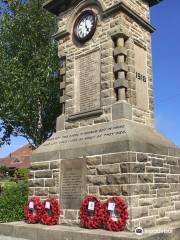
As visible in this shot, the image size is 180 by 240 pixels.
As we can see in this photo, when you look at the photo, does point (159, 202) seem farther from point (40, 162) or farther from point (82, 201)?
point (40, 162)

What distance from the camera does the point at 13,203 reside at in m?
13.0

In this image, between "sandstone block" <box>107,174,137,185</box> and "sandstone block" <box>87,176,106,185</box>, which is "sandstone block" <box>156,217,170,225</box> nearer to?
"sandstone block" <box>107,174,137,185</box>

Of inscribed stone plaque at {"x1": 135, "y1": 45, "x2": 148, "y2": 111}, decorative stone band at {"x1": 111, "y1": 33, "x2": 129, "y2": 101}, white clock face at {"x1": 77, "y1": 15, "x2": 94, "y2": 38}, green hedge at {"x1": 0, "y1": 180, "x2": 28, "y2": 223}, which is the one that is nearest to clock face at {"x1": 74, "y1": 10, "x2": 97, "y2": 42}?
white clock face at {"x1": 77, "y1": 15, "x2": 94, "y2": 38}

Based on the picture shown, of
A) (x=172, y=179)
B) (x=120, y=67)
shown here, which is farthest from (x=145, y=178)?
(x=120, y=67)

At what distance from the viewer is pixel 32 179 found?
10.6 m

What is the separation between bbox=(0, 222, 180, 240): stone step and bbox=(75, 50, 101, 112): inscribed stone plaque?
11.4 feet

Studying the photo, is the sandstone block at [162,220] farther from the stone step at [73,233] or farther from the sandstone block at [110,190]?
the sandstone block at [110,190]

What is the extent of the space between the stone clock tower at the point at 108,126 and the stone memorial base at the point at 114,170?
23 millimetres

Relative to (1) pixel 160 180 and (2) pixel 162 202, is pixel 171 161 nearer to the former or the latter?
(1) pixel 160 180

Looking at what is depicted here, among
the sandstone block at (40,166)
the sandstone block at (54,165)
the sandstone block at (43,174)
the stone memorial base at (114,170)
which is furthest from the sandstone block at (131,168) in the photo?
the sandstone block at (40,166)

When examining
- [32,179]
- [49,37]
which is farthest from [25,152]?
[32,179]

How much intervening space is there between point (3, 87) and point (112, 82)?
28.8 feet

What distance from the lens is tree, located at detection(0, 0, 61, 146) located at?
54.3ft

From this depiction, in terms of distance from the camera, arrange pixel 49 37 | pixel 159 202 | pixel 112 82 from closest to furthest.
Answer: pixel 159 202
pixel 112 82
pixel 49 37
